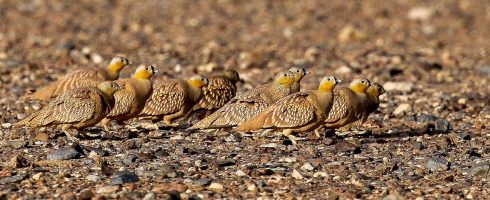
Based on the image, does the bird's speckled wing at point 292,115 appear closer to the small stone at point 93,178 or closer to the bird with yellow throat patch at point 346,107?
the bird with yellow throat patch at point 346,107

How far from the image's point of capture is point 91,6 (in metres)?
25.9

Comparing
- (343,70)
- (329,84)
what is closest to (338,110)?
(329,84)

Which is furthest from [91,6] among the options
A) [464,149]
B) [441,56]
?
[464,149]

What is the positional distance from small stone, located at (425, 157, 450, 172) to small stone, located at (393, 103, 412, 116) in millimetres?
3299

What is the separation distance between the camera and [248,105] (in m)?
11.1

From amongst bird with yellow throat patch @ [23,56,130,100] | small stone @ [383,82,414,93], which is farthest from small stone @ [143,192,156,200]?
small stone @ [383,82,414,93]

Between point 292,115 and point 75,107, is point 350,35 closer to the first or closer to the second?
point 292,115

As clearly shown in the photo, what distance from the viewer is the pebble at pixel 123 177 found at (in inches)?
351

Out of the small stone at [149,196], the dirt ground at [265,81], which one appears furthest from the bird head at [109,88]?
the small stone at [149,196]

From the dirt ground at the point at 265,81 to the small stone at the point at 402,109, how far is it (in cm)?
2

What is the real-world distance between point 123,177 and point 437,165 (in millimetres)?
2596

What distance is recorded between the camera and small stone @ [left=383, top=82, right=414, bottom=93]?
15.5 m

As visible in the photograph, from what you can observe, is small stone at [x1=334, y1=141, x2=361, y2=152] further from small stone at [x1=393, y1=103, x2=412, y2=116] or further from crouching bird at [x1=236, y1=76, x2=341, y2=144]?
small stone at [x1=393, y1=103, x2=412, y2=116]

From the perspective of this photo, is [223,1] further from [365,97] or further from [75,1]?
[365,97]
